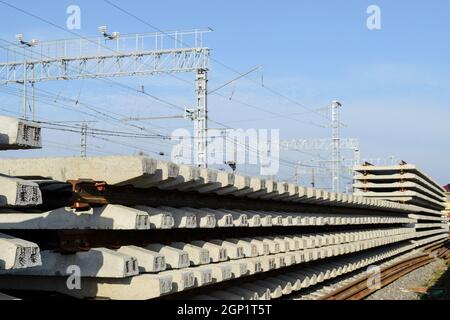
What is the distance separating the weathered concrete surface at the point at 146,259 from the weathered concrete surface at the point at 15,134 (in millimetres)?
3284

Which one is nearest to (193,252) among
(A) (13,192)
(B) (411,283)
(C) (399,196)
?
(A) (13,192)

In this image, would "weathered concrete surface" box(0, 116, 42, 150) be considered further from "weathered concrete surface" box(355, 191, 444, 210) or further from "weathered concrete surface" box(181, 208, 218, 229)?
"weathered concrete surface" box(355, 191, 444, 210)

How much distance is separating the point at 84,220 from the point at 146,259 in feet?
3.93

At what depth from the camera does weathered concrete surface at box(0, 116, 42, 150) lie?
608 centimetres

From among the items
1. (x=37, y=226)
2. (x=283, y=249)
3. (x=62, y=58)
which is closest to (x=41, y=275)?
(x=37, y=226)

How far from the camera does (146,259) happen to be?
9109mm

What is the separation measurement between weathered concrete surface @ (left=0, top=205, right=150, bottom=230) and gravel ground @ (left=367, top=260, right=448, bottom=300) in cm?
1425

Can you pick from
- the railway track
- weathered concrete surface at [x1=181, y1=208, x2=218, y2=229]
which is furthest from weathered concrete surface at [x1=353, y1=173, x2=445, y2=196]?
weathered concrete surface at [x1=181, y1=208, x2=218, y2=229]

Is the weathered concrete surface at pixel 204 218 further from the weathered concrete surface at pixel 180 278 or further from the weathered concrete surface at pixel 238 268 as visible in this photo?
the weathered concrete surface at pixel 180 278

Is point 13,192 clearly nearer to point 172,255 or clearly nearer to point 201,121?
point 172,255

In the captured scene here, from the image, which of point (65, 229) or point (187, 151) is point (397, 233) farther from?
point (65, 229)

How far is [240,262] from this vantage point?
42.1 ft

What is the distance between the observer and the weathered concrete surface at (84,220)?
8.49m
